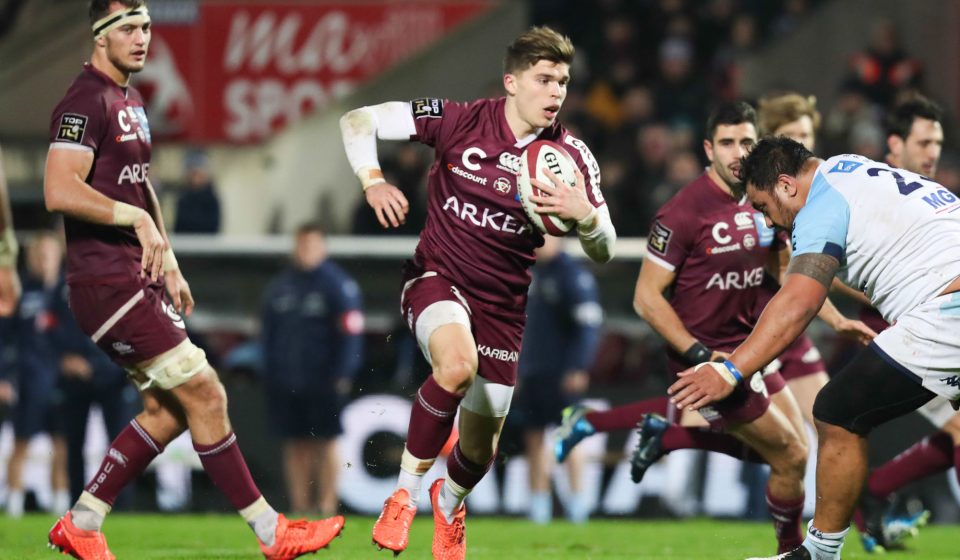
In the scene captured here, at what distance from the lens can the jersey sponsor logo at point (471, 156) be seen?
7.21 meters

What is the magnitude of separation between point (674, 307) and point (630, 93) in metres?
8.99

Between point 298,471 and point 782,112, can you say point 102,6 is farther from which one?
point 298,471

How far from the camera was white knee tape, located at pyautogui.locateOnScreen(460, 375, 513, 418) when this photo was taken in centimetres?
722

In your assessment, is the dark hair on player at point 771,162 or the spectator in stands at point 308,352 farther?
the spectator in stands at point 308,352

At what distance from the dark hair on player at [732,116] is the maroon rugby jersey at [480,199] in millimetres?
1351

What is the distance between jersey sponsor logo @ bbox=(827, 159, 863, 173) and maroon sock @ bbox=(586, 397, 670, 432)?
3128 mm

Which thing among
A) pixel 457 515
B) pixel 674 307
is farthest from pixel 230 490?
pixel 674 307

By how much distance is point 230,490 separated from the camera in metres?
7.21

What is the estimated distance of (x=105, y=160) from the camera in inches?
281

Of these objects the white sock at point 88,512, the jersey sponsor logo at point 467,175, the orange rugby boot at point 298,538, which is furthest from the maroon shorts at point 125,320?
the jersey sponsor logo at point 467,175

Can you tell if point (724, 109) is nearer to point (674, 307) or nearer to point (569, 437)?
point (674, 307)

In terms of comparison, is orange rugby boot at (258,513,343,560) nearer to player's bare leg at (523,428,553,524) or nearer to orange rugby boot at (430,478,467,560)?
orange rugby boot at (430,478,467,560)

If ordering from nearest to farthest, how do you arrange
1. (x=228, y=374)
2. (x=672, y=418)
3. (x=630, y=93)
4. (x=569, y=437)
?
(x=672, y=418) < (x=569, y=437) < (x=228, y=374) < (x=630, y=93)

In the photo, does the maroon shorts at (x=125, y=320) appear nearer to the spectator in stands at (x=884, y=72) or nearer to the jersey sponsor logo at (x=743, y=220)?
the jersey sponsor logo at (x=743, y=220)
